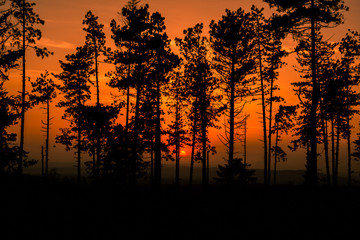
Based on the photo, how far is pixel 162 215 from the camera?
1097 centimetres

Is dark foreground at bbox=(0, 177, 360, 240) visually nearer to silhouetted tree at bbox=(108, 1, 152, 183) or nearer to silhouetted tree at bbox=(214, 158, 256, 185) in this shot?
silhouetted tree at bbox=(214, 158, 256, 185)

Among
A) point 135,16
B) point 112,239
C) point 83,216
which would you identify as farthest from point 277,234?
point 135,16

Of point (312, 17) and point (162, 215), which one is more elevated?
point (312, 17)

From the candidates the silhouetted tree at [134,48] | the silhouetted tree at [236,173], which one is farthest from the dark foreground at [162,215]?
the silhouetted tree at [134,48]

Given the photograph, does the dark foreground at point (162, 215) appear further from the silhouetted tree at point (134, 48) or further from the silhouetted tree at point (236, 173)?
the silhouetted tree at point (134, 48)

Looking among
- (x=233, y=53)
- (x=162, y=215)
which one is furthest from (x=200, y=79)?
(x=162, y=215)

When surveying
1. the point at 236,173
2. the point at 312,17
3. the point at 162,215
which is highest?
the point at 312,17

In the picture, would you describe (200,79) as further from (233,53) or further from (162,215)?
(162,215)

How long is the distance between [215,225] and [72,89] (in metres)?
28.1

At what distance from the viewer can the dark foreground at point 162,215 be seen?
9086mm

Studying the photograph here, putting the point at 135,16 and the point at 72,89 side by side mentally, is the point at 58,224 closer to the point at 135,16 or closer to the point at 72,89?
the point at 135,16

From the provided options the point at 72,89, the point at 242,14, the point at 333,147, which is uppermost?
the point at 242,14

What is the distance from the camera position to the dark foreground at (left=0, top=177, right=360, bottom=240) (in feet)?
29.8

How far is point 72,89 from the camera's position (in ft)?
110
